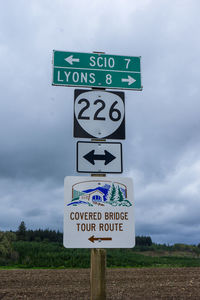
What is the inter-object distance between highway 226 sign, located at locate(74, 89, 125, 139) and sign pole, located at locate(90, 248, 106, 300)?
51.6 inches

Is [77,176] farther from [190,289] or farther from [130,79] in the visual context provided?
[190,289]

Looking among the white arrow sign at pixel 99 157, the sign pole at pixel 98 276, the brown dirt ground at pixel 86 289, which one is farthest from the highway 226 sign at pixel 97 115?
the brown dirt ground at pixel 86 289

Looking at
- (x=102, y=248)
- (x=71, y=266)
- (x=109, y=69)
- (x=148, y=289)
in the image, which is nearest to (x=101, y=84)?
(x=109, y=69)

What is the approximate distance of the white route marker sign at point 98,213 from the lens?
3311mm

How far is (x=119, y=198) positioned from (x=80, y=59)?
6.27 ft

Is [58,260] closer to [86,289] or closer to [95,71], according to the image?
[86,289]

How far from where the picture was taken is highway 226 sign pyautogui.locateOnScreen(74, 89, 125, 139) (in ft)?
12.5

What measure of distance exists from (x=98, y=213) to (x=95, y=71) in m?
1.85

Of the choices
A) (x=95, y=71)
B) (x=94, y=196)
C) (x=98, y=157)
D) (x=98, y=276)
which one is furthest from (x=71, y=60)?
(x=98, y=276)

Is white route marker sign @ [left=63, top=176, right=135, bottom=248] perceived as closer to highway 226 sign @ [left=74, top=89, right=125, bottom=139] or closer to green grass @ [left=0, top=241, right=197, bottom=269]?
highway 226 sign @ [left=74, top=89, right=125, bottom=139]

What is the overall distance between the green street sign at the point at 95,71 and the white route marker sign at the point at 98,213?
1.31 metres

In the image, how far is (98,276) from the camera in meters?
3.33

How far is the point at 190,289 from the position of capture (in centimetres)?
1655

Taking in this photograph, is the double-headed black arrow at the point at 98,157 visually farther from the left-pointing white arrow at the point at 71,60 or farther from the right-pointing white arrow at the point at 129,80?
the left-pointing white arrow at the point at 71,60
